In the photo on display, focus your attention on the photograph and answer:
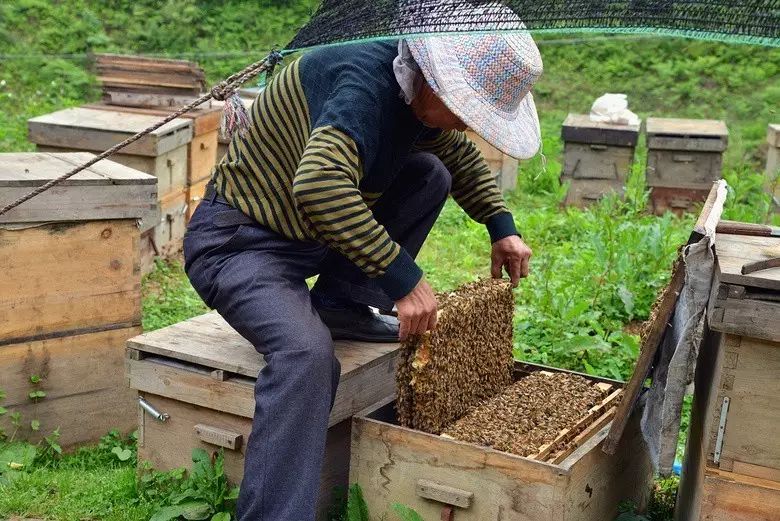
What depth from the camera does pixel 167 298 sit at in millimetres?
5395

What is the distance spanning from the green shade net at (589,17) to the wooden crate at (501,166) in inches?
224

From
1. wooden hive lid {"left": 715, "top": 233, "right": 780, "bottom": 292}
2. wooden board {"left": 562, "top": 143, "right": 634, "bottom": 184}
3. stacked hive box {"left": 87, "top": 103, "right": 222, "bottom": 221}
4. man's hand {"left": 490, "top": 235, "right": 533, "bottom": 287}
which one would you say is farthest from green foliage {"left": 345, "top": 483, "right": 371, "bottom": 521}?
wooden board {"left": 562, "top": 143, "right": 634, "bottom": 184}

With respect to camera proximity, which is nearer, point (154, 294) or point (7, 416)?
point (7, 416)

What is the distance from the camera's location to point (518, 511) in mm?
2715

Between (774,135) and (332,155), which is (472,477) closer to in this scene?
(332,155)

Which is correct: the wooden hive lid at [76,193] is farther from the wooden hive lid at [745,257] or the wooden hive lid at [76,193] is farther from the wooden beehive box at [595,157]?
the wooden beehive box at [595,157]

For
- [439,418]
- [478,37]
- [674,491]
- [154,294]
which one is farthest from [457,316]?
[154,294]

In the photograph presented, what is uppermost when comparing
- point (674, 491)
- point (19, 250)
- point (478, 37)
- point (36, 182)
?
point (478, 37)

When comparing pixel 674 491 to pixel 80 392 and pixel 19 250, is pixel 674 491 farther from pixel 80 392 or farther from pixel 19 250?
pixel 19 250

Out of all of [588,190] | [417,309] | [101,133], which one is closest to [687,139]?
[588,190]

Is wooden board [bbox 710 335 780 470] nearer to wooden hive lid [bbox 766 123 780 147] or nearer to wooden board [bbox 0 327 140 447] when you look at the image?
wooden board [bbox 0 327 140 447]

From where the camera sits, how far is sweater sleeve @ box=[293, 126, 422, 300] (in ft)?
→ 8.70

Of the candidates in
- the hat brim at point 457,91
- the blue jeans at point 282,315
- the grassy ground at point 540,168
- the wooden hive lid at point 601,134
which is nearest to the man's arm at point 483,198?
the blue jeans at point 282,315

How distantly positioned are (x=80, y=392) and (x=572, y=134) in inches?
197
